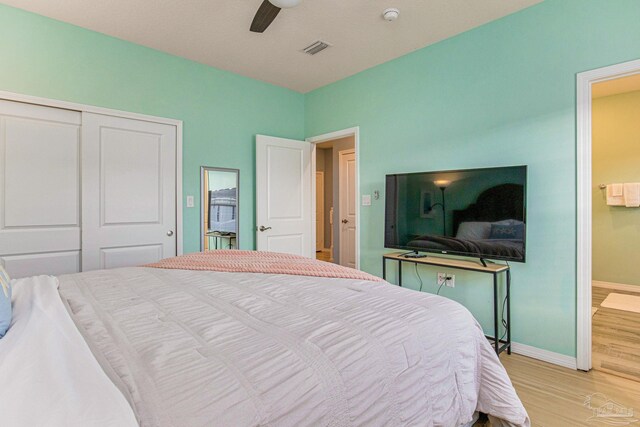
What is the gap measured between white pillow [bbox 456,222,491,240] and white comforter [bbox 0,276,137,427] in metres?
2.57

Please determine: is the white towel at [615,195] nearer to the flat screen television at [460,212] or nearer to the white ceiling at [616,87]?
the white ceiling at [616,87]

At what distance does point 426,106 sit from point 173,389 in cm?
314

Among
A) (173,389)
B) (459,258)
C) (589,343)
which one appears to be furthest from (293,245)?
(173,389)

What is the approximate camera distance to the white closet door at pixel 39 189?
254 centimetres

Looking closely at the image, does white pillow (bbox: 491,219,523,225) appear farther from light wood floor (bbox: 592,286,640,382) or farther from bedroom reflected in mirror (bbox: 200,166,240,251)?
bedroom reflected in mirror (bbox: 200,166,240,251)

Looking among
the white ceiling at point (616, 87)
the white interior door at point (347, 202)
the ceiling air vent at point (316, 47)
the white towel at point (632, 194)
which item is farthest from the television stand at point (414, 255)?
the white towel at point (632, 194)

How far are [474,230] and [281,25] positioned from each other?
2331 millimetres

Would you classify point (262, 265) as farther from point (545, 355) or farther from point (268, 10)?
point (545, 355)

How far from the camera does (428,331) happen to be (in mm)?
1177

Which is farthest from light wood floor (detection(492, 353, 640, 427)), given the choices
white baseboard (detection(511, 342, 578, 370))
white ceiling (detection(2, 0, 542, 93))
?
white ceiling (detection(2, 0, 542, 93))

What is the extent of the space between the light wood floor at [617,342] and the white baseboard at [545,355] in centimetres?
17

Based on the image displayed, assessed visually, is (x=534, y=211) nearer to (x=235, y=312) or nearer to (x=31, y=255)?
(x=235, y=312)

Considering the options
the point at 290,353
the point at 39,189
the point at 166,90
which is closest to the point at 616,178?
the point at 290,353

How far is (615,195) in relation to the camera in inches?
171
